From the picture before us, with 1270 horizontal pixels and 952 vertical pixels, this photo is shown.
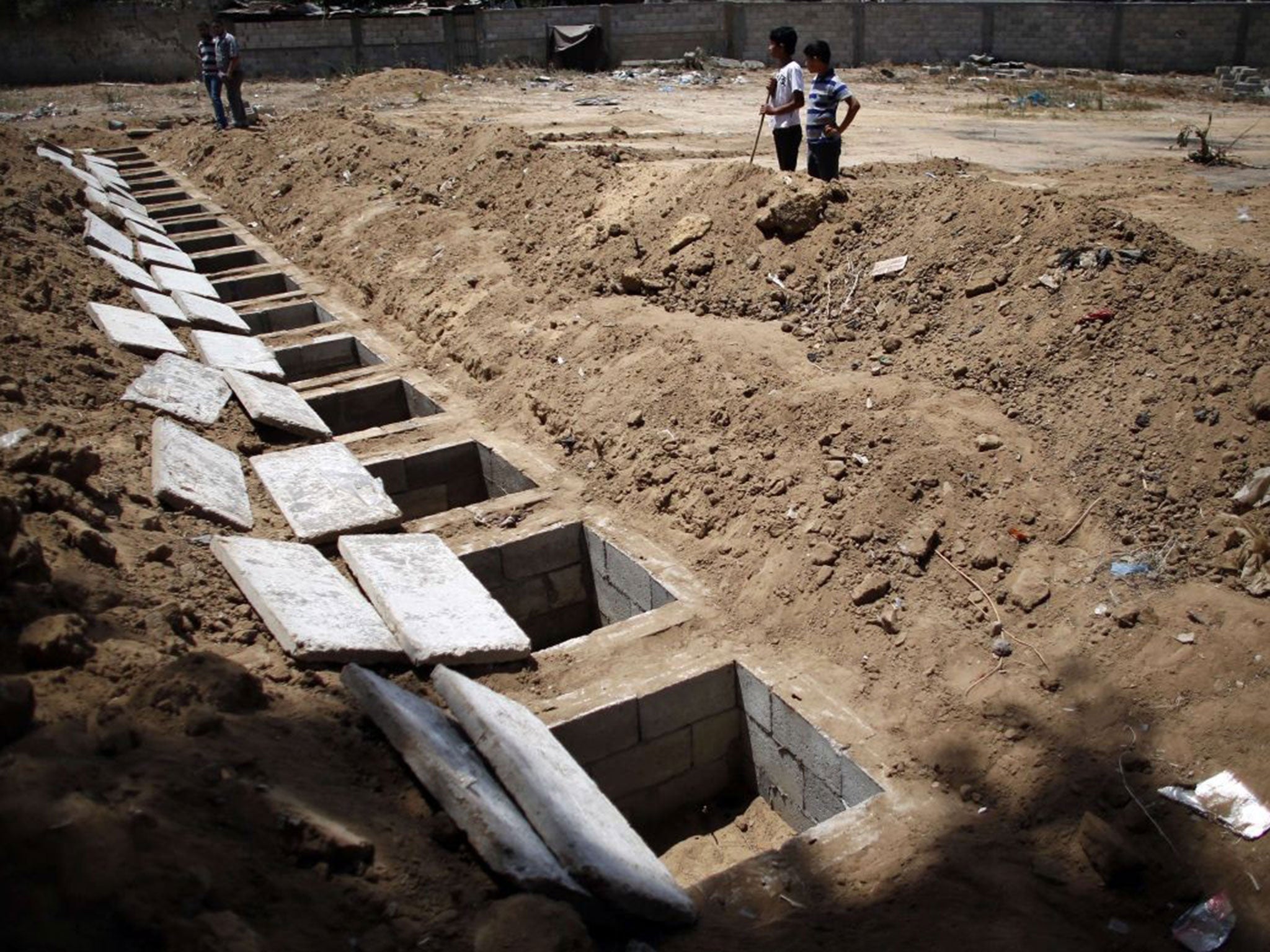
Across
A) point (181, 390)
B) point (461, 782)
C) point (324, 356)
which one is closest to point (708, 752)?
point (461, 782)

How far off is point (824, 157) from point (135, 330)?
5637mm

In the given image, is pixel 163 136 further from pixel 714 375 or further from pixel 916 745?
pixel 916 745

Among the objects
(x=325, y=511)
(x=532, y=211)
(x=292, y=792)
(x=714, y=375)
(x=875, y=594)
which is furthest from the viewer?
(x=532, y=211)

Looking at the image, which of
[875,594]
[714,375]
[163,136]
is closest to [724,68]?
[163,136]

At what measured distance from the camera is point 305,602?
475 centimetres

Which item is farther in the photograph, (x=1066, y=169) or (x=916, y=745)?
(x=1066, y=169)

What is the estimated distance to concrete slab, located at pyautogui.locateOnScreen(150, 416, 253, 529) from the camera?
18.4 ft

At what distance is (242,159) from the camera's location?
15062mm

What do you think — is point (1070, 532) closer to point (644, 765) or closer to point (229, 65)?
point (644, 765)

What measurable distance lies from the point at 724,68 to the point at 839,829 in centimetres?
2189

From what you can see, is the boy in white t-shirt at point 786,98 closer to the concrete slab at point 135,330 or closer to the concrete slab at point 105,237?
the concrete slab at point 135,330

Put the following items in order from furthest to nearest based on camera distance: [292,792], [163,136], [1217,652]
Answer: [163,136] < [1217,652] < [292,792]

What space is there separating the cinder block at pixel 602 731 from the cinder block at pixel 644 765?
5 centimetres

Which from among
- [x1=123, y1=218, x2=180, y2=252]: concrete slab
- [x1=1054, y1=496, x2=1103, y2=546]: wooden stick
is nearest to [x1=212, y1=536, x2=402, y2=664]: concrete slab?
[x1=1054, y1=496, x2=1103, y2=546]: wooden stick
